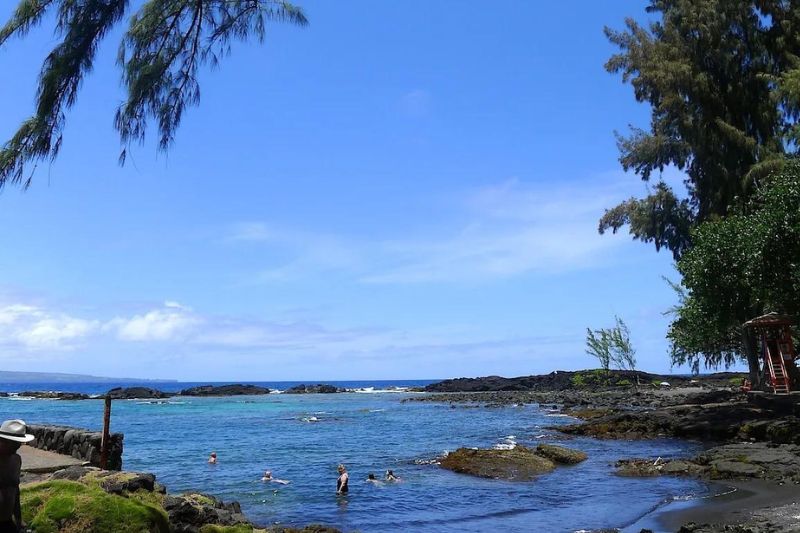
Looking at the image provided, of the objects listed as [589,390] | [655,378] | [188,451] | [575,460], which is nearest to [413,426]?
[188,451]

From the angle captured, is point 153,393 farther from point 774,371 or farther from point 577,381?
point 774,371

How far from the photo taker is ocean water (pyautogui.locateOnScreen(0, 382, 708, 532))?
1673 centimetres

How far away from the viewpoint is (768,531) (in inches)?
454

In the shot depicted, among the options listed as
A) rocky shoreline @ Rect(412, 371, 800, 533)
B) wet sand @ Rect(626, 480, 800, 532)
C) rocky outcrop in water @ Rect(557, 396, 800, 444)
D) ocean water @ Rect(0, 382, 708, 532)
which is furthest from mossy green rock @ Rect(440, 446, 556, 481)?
rocky outcrop in water @ Rect(557, 396, 800, 444)

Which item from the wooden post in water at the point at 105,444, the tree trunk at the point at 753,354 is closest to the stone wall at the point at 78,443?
the wooden post in water at the point at 105,444

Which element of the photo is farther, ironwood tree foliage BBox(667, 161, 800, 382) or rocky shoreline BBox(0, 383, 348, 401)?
rocky shoreline BBox(0, 383, 348, 401)

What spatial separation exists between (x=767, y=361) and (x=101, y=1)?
37.0m

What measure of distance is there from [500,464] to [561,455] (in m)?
2.74

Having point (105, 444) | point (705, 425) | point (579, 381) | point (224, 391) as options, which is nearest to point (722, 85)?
point (705, 425)

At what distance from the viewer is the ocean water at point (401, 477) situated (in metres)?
16.7

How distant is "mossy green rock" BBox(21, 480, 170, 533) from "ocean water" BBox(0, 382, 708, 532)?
302 inches

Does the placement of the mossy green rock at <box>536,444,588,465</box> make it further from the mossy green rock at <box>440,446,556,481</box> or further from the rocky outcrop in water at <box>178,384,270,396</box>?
the rocky outcrop in water at <box>178,384,270,396</box>

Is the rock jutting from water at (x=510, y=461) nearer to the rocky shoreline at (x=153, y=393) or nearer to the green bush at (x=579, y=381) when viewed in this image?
the green bush at (x=579, y=381)

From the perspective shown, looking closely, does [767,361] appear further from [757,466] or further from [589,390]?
[589,390]
